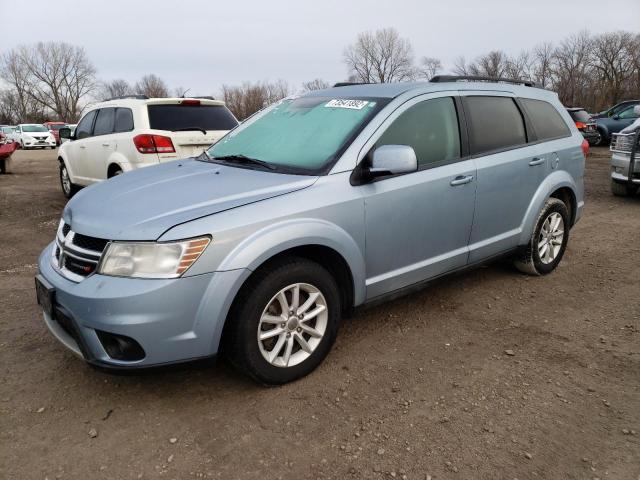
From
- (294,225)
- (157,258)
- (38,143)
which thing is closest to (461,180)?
(294,225)

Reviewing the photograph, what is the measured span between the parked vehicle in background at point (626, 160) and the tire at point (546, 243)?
14.6 ft

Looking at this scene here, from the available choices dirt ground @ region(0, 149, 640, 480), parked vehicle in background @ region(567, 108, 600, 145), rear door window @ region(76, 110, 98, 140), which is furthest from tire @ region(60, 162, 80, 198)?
parked vehicle in background @ region(567, 108, 600, 145)

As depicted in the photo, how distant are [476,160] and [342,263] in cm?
145

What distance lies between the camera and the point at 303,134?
3.39 meters

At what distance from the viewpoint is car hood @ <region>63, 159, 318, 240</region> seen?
2.52 m

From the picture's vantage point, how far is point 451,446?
237 centimetres

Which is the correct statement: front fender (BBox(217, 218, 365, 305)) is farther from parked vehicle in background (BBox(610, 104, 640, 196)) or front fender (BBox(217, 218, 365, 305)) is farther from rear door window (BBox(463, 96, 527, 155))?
parked vehicle in background (BBox(610, 104, 640, 196))

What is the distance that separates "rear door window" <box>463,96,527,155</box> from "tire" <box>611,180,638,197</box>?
5600mm

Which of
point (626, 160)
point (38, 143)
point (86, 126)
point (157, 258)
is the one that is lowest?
point (38, 143)

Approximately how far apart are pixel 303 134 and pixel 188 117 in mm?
3822

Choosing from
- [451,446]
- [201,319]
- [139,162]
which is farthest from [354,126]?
[139,162]

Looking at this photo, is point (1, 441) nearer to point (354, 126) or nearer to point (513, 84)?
point (354, 126)

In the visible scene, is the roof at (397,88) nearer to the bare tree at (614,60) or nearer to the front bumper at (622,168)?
the front bumper at (622,168)

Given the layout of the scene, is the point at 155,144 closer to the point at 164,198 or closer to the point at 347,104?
the point at 347,104
